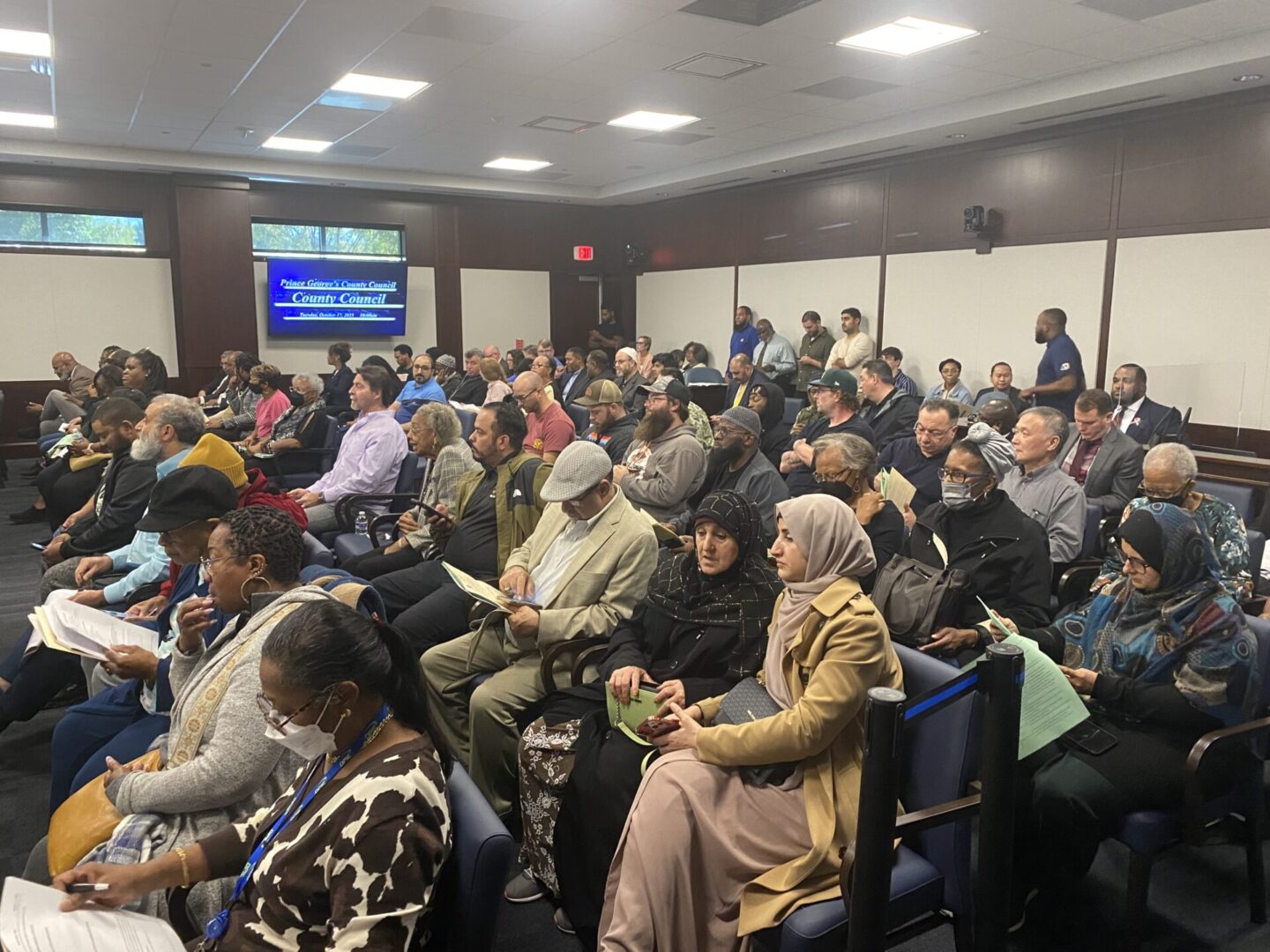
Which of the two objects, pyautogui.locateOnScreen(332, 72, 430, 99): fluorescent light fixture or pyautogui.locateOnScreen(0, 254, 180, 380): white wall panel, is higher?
pyautogui.locateOnScreen(332, 72, 430, 99): fluorescent light fixture

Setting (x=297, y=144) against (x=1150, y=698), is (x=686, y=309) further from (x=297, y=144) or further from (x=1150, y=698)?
(x=1150, y=698)

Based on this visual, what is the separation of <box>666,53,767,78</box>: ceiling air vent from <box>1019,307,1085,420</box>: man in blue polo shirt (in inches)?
134

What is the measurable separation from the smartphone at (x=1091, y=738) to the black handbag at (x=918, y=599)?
0.46 m

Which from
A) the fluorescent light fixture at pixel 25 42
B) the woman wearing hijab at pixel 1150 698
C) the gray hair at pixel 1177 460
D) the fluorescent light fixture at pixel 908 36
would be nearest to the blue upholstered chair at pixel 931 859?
the woman wearing hijab at pixel 1150 698

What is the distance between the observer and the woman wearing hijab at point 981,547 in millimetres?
2795

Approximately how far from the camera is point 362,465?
5.19m

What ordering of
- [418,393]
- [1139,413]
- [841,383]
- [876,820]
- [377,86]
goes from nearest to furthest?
[876,820]
[841,383]
[1139,413]
[377,86]
[418,393]

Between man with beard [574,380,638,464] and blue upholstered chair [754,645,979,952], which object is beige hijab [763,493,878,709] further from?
man with beard [574,380,638,464]

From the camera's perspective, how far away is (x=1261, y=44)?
18.6 ft

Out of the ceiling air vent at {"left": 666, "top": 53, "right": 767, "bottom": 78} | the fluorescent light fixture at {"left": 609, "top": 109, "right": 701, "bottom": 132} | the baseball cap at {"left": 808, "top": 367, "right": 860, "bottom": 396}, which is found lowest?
the baseball cap at {"left": 808, "top": 367, "right": 860, "bottom": 396}

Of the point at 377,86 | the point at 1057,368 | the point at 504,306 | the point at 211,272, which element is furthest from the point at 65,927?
the point at 504,306

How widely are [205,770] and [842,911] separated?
1317 millimetres

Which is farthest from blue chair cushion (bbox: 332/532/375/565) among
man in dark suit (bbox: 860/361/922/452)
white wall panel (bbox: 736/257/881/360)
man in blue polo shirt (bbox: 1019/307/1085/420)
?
white wall panel (bbox: 736/257/881/360)

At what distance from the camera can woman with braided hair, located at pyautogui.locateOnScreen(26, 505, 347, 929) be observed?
179 centimetres
